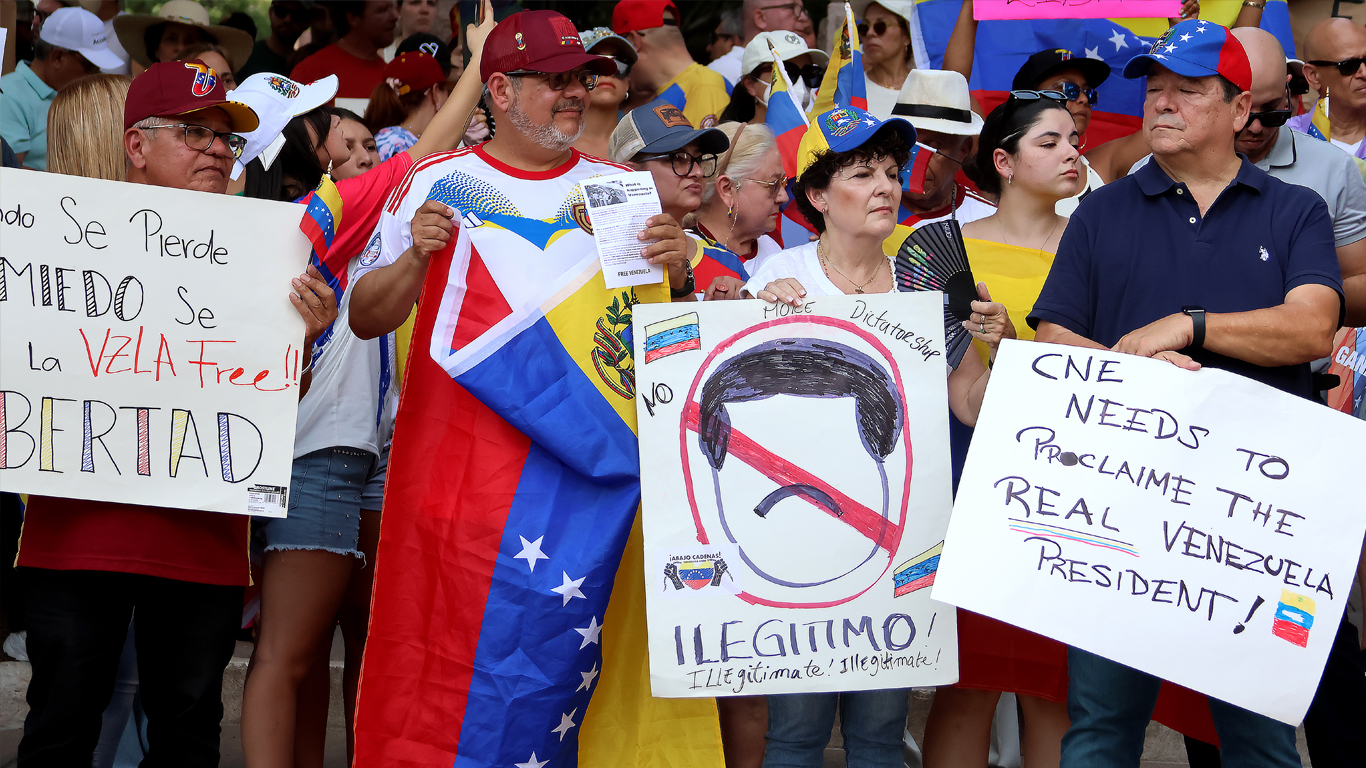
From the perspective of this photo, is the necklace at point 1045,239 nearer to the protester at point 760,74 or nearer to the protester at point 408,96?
the protester at point 760,74

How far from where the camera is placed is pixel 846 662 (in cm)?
314

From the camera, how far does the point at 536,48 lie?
138 inches

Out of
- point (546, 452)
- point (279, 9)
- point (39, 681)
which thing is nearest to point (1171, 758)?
point (546, 452)

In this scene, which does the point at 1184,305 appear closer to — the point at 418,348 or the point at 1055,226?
the point at 1055,226

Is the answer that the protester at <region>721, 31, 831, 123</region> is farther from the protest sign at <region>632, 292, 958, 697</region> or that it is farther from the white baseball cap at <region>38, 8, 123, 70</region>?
the white baseball cap at <region>38, 8, 123, 70</region>

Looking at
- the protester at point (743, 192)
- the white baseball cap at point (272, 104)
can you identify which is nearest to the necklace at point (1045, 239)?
the protester at point (743, 192)

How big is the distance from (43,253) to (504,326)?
1.17m

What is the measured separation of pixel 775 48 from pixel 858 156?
279 centimetres

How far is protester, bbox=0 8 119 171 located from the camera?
5539mm

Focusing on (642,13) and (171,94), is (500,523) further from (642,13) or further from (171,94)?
(642,13)

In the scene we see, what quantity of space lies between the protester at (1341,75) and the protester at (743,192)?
2.47 metres

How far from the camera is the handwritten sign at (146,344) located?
3158 millimetres

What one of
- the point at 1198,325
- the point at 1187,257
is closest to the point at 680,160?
the point at 1187,257

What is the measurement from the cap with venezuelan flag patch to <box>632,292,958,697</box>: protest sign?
508 mm
